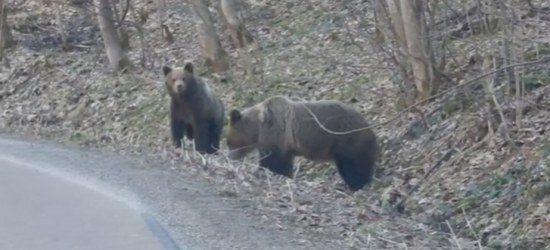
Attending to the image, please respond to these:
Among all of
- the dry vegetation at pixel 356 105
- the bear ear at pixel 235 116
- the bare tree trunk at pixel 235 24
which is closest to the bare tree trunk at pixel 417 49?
the dry vegetation at pixel 356 105

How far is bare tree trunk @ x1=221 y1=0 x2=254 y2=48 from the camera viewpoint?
2397 centimetres

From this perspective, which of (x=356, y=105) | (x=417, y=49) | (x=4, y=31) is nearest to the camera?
(x=417, y=49)

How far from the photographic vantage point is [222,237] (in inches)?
360

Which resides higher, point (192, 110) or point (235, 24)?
point (235, 24)

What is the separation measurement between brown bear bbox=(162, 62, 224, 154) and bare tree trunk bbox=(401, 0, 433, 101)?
2894 millimetres

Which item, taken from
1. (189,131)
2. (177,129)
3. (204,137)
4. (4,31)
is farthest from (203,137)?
(4,31)

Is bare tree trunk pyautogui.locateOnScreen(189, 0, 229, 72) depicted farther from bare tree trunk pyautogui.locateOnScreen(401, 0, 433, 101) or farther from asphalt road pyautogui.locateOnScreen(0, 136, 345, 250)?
asphalt road pyautogui.locateOnScreen(0, 136, 345, 250)

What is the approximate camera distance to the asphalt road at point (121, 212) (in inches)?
361

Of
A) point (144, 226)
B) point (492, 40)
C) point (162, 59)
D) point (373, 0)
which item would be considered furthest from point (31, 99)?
point (144, 226)

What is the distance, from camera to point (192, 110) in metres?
17.8

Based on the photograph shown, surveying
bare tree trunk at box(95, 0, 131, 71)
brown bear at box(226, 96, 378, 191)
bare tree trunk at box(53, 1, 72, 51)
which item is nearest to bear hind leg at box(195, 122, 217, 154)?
brown bear at box(226, 96, 378, 191)

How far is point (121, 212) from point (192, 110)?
7442 mm

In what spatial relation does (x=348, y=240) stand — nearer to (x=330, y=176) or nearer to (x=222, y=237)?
(x=222, y=237)

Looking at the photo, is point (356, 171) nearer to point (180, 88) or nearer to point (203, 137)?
point (203, 137)
